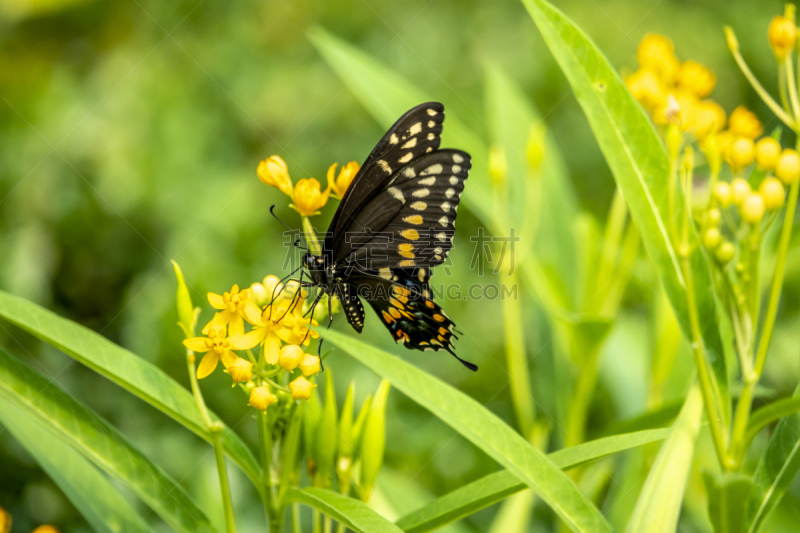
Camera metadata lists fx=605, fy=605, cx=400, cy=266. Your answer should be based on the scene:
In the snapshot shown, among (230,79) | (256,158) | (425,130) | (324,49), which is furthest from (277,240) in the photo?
(425,130)

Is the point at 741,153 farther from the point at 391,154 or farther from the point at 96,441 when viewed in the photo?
the point at 96,441

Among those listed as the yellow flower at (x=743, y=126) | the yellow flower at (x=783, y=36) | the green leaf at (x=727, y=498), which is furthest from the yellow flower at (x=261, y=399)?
the yellow flower at (x=743, y=126)

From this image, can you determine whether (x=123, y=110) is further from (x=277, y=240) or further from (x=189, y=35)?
(x=277, y=240)

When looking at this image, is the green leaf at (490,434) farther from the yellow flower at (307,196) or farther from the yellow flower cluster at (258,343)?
the yellow flower at (307,196)

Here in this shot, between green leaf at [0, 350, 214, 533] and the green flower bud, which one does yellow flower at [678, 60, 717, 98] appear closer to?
the green flower bud

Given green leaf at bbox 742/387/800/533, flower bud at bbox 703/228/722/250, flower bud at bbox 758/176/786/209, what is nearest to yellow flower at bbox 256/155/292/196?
flower bud at bbox 703/228/722/250
